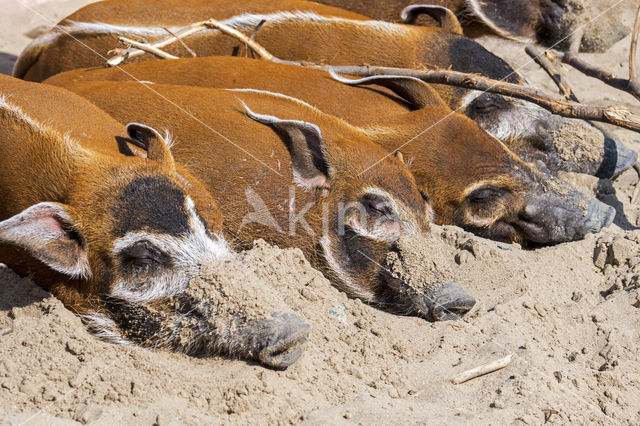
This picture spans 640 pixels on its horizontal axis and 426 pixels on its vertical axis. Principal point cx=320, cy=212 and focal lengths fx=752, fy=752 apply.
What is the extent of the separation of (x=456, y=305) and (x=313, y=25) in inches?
102

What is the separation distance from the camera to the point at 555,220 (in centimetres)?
437

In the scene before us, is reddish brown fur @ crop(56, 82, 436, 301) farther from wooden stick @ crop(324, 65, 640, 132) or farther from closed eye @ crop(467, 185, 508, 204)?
wooden stick @ crop(324, 65, 640, 132)

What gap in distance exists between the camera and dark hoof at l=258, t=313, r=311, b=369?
10.1 ft

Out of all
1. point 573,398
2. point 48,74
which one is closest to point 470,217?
point 573,398

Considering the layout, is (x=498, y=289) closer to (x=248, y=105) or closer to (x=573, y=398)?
(x=573, y=398)

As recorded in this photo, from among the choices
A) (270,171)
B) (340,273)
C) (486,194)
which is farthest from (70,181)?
(486,194)

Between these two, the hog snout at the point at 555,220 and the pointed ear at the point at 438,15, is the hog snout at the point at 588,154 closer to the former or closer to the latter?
the hog snout at the point at 555,220

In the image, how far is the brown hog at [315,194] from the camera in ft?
12.3

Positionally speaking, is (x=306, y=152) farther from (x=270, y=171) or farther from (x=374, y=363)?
(x=374, y=363)

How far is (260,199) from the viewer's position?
3781 mm

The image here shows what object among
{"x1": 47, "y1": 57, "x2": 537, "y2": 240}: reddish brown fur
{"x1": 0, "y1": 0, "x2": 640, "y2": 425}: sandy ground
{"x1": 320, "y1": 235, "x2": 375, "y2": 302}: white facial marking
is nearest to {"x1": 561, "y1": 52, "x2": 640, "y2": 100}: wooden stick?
{"x1": 47, "y1": 57, "x2": 537, "y2": 240}: reddish brown fur

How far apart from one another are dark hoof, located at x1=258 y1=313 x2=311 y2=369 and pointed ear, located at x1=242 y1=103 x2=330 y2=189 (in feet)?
3.16

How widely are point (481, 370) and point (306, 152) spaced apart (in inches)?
56.6

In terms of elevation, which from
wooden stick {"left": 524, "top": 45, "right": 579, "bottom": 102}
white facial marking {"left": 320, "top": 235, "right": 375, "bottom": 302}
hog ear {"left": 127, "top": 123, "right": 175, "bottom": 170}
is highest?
hog ear {"left": 127, "top": 123, "right": 175, "bottom": 170}
